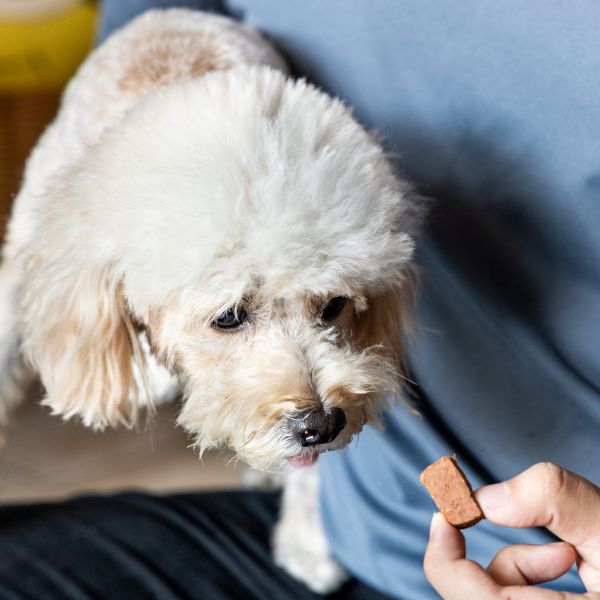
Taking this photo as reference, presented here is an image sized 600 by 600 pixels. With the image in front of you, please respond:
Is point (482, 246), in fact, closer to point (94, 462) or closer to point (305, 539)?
point (305, 539)

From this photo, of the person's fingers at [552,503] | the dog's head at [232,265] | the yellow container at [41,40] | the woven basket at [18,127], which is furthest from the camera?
the woven basket at [18,127]

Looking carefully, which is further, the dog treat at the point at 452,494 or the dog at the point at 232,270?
the dog at the point at 232,270

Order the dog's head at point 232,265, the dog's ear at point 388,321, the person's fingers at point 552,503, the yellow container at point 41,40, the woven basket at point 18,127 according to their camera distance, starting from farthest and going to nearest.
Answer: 1. the woven basket at point 18,127
2. the yellow container at point 41,40
3. the dog's ear at point 388,321
4. the dog's head at point 232,265
5. the person's fingers at point 552,503

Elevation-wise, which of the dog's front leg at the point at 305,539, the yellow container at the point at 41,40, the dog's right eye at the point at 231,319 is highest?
the dog's right eye at the point at 231,319

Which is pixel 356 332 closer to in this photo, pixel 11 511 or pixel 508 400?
pixel 508 400

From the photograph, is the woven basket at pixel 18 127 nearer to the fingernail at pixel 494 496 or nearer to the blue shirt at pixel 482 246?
the blue shirt at pixel 482 246

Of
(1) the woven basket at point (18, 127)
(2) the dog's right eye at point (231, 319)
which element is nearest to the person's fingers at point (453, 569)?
(2) the dog's right eye at point (231, 319)

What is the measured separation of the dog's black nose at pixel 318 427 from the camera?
25.5 inches

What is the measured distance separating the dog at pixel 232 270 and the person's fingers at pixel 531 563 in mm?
185

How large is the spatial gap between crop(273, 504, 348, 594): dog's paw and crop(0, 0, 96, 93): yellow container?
99 centimetres

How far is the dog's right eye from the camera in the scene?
69 cm

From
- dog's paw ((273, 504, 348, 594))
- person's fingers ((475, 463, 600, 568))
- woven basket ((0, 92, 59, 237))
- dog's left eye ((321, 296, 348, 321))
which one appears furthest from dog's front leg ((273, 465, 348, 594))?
woven basket ((0, 92, 59, 237))

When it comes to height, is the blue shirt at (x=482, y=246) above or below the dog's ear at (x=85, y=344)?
above

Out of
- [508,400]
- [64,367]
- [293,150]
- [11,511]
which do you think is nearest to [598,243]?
[508,400]
